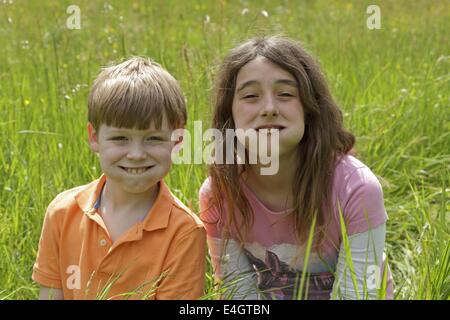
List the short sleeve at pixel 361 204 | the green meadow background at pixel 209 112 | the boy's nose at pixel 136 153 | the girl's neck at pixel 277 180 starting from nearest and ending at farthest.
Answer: the boy's nose at pixel 136 153 → the short sleeve at pixel 361 204 → the girl's neck at pixel 277 180 → the green meadow background at pixel 209 112

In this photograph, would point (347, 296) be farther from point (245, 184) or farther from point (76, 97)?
point (76, 97)

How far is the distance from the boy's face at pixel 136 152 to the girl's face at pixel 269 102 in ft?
0.75

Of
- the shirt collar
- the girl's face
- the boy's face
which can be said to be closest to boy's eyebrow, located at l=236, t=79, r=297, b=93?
the girl's face

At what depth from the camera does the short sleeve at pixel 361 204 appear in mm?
2154

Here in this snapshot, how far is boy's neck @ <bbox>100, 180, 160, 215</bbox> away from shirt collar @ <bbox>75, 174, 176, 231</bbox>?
3 centimetres

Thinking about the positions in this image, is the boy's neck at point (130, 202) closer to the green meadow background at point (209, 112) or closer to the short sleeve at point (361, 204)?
the green meadow background at point (209, 112)

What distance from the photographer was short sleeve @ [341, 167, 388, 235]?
2154mm

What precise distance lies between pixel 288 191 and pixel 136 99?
0.54 meters

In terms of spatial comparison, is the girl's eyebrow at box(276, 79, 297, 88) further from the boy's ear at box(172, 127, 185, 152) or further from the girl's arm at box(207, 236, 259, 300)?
the girl's arm at box(207, 236, 259, 300)

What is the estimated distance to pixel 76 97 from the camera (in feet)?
10.8

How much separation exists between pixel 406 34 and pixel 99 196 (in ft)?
9.20

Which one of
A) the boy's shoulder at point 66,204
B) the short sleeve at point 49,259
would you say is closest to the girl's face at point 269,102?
the boy's shoulder at point 66,204
